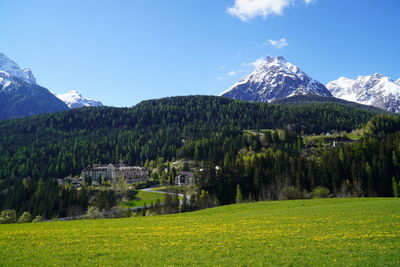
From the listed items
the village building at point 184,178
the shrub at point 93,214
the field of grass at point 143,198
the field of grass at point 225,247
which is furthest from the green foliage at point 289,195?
the village building at point 184,178

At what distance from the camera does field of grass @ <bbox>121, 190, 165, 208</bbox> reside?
11539 cm

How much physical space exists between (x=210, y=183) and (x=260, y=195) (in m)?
27.2

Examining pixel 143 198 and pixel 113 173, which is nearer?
pixel 143 198

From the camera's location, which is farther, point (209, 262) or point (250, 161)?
point (250, 161)

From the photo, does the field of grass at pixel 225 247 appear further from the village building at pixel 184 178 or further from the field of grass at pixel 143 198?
the village building at pixel 184 178

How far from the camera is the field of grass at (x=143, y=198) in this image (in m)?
115

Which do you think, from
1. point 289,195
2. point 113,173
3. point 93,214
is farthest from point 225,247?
point 113,173

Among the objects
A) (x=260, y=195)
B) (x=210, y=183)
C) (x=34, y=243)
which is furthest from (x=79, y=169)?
(x=34, y=243)

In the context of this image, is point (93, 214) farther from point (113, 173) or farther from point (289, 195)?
point (113, 173)

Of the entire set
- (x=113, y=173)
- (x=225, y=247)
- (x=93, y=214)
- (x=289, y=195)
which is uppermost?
(x=225, y=247)

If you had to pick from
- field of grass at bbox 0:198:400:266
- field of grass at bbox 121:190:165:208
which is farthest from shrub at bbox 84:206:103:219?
field of grass at bbox 0:198:400:266

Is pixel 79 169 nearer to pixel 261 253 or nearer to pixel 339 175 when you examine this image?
pixel 339 175

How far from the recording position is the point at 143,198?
412ft

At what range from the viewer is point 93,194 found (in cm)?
13838
